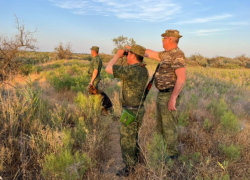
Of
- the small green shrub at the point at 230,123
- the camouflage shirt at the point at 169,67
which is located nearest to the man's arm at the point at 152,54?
the camouflage shirt at the point at 169,67

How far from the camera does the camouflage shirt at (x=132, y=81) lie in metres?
2.53

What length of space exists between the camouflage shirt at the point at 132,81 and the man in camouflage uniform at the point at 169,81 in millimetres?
458

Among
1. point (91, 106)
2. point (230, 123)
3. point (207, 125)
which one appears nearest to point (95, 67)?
point (91, 106)

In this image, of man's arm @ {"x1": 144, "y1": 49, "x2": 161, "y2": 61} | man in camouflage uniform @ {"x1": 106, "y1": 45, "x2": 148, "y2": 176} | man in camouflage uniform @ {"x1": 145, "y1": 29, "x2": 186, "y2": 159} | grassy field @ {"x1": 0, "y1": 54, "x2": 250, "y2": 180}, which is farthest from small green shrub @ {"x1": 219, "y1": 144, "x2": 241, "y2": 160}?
man's arm @ {"x1": 144, "y1": 49, "x2": 161, "y2": 61}

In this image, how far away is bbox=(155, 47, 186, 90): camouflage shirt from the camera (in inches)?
111

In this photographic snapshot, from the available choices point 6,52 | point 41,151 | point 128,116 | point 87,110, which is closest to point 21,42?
point 6,52

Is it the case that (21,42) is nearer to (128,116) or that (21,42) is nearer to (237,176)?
(128,116)

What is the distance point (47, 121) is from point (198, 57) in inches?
1128

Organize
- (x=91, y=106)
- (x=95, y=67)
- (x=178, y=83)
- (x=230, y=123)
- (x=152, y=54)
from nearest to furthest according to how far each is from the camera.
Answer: (x=178, y=83) < (x=152, y=54) < (x=230, y=123) < (x=91, y=106) < (x=95, y=67)

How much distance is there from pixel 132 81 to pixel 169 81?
715 millimetres

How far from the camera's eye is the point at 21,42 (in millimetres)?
10914

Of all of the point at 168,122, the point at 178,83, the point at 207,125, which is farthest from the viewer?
the point at 207,125

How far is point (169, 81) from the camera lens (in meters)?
2.97

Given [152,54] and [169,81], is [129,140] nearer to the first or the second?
[169,81]
